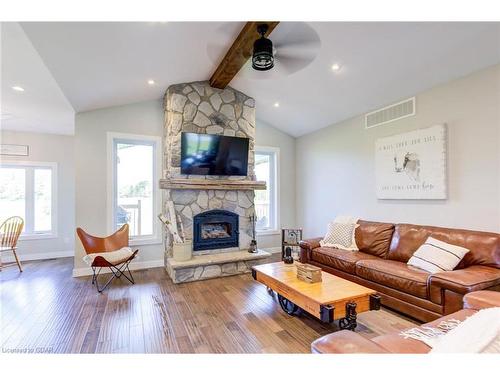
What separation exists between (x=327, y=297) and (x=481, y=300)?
1.04 meters

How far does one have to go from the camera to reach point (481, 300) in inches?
71.6

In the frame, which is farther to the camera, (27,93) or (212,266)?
(212,266)

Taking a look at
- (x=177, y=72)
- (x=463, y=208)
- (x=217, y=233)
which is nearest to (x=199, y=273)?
(x=217, y=233)

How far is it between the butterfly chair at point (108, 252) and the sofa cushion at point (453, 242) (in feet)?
11.7

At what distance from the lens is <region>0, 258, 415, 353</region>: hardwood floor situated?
2.19 meters

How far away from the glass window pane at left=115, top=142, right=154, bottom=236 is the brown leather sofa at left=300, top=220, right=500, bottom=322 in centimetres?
291

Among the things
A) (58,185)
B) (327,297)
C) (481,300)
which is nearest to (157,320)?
(327,297)

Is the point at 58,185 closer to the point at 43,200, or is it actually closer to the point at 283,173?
the point at 43,200

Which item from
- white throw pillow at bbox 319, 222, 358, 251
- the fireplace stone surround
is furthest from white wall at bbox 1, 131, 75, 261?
white throw pillow at bbox 319, 222, 358, 251

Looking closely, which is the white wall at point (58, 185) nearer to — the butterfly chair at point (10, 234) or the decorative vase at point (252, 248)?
the butterfly chair at point (10, 234)

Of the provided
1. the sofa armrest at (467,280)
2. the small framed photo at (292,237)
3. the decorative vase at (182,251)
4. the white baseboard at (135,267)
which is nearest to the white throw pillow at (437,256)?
the sofa armrest at (467,280)

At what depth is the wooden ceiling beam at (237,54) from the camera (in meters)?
2.67

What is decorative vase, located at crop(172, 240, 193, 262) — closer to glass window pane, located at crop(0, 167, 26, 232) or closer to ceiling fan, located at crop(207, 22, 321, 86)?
ceiling fan, located at crop(207, 22, 321, 86)

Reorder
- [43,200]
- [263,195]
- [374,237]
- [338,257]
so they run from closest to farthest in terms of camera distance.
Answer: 1. [338,257]
2. [374,237]
3. [43,200]
4. [263,195]
